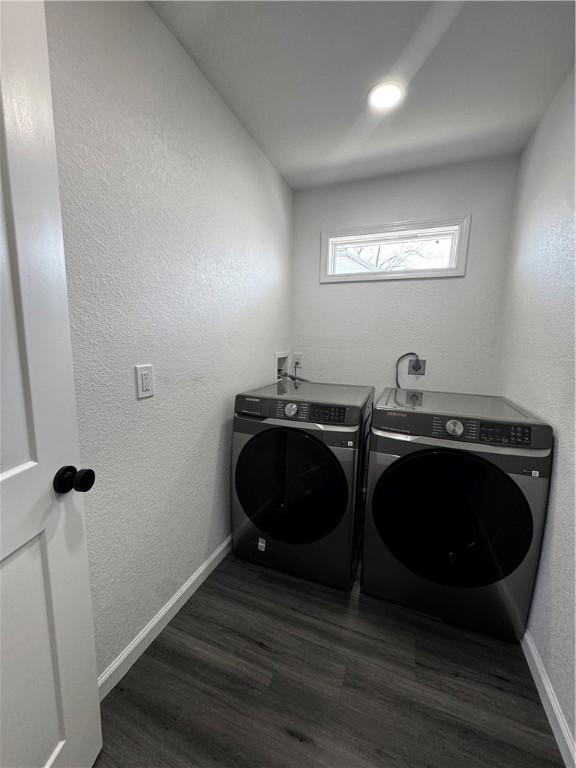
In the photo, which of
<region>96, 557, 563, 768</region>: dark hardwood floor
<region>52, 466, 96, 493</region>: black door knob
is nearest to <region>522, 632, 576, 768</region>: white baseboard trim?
<region>96, 557, 563, 768</region>: dark hardwood floor

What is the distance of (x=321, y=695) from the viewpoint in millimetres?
1080

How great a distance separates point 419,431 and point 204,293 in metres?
1.16

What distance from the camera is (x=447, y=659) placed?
1.21 meters

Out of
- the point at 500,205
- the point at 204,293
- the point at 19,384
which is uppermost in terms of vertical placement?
the point at 500,205

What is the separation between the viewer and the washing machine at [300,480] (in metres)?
1.42

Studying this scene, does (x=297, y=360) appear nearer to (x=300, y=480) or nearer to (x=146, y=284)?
(x=300, y=480)

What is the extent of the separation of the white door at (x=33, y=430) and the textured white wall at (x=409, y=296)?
6.25ft

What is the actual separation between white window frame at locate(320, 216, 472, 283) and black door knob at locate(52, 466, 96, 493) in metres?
2.08

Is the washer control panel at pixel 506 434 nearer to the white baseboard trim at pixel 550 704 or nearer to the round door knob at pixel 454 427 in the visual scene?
the round door knob at pixel 454 427

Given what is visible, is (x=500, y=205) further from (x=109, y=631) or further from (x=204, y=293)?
(x=109, y=631)

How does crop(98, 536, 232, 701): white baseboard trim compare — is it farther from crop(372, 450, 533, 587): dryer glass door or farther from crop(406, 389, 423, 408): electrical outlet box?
crop(406, 389, 423, 408): electrical outlet box

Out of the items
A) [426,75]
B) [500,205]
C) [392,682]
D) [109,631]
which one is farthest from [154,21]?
[392,682]

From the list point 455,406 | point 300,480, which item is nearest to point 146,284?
point 300,480

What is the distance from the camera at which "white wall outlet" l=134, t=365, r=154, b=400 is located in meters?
1.10
